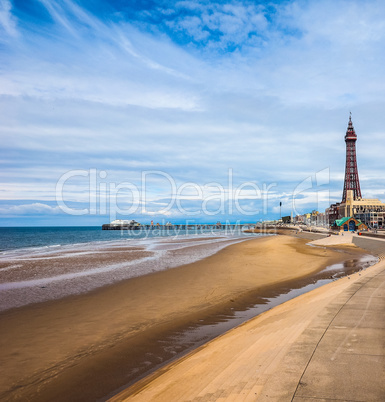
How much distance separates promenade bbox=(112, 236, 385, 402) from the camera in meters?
4.31

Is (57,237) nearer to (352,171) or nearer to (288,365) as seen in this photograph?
(288,365)

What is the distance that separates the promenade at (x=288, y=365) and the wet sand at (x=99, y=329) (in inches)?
50.9

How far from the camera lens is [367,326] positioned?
6.77 meters

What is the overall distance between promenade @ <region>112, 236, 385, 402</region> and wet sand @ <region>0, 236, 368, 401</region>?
4.24 ft

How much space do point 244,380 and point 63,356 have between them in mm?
4408

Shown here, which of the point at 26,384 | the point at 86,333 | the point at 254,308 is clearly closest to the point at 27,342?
the point at 86,333

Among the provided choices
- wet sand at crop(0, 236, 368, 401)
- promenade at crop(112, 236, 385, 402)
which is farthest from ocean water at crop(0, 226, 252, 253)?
promenade at crop(112, 236, 385, 402)

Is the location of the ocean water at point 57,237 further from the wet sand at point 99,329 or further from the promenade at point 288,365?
the promenade at point 288,365

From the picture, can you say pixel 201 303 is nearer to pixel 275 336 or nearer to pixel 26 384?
pixel 275 336

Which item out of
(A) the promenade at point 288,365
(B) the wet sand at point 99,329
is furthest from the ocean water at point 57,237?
(A) the promenade at point 288,365

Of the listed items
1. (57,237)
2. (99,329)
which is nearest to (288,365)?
(99,329)

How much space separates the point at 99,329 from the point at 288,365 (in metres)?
5.68

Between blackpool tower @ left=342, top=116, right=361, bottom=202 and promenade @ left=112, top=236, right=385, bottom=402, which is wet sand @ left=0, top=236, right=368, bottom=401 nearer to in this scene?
promenade @ left=112, top=236, right=385, bottom=402

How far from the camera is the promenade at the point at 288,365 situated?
4.31 m
